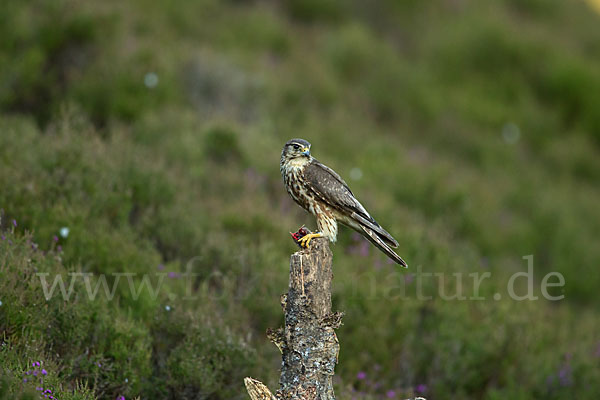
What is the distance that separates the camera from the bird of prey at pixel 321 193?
492 cm

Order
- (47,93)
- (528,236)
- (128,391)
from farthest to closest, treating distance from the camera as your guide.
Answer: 1. (528,236)
2. (47,93)
3. (128,391)

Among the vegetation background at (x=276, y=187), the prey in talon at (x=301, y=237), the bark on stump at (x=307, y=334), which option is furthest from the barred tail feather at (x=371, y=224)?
the vegetation background at (x=276, y=187)

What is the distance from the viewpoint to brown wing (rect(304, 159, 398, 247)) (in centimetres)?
490

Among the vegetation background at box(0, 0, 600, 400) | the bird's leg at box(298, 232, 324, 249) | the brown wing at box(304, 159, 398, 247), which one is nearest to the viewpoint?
the bird's leg at box(298, 232, 324, 249)

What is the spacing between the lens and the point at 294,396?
4.22 meters

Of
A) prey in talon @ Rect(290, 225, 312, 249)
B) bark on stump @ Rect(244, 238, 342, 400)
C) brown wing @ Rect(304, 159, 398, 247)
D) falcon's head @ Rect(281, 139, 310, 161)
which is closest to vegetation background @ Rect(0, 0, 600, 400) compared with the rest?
bark on stump @ Rect(244, 238, 342, 400)

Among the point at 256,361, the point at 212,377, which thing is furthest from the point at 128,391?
the point at 256,361

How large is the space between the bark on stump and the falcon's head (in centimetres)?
92

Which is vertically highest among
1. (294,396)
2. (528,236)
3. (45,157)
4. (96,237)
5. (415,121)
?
(415,121)

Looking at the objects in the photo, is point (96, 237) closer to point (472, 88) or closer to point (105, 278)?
point (105, 278)

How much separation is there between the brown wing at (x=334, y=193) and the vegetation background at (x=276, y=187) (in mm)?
1547

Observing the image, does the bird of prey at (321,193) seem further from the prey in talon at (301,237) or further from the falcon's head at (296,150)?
the prey in talon at (301,237)

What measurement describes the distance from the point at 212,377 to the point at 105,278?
4.86 ft

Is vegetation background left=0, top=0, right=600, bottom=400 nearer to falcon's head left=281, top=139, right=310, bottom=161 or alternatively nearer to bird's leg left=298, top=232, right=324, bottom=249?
bird's leg left=298, top=232, right=324, bottom=249
